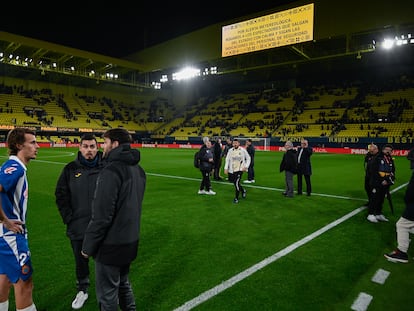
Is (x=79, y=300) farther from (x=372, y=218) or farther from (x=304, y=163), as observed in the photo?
(x=304, y=163)

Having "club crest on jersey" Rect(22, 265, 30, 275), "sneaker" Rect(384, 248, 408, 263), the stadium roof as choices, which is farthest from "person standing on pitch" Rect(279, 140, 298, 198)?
the stadium roof

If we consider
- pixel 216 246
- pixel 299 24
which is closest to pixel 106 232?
pixel 216 246

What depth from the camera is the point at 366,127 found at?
127 ft

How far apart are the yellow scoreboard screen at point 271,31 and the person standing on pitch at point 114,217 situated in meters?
30.1

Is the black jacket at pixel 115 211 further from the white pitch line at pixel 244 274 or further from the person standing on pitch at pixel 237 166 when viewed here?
the person standing on pitch at pixel 237 166

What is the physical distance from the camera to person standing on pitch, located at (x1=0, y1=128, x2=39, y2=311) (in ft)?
8.98

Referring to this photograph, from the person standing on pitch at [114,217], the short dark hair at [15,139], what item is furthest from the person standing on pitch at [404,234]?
the short dark hair at [15,139]

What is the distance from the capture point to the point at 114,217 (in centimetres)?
275

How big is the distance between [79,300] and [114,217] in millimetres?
1803

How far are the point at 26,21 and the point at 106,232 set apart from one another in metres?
42.4

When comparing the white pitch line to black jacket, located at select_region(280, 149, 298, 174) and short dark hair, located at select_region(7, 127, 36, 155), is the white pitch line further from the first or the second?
black jacket, located at select_region(280, 149, 298, 174)

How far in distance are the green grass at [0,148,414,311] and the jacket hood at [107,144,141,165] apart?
2077 mm

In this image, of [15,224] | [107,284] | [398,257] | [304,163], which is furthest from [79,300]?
[304,163]

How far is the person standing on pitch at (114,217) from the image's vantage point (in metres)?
2.67
